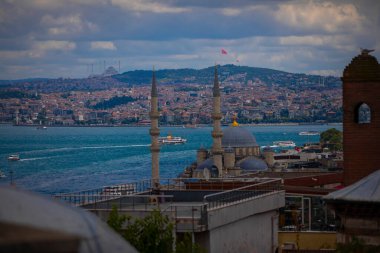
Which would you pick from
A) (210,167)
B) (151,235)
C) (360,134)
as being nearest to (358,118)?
(360,134)

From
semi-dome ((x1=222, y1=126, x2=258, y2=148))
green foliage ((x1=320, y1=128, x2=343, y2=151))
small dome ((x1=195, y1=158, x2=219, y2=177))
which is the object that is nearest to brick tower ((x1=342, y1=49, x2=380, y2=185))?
small dome ((x1=195, y1=158, x2=219, y2=177))

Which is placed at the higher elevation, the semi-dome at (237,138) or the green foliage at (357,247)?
the semi-dome at (237,138)

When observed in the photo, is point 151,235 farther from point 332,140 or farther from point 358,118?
point 332,140

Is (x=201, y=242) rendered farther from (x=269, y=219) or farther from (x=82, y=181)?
(x=82, y=181)

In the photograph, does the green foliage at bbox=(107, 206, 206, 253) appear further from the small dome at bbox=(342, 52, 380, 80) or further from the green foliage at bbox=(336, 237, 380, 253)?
the small dome at bbox=(342, 52, 380, 80)

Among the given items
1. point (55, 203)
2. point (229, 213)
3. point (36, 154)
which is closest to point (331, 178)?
point (229, 213)

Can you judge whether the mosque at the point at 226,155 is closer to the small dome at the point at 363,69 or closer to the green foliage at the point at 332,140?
the small dome at the point at 363,69

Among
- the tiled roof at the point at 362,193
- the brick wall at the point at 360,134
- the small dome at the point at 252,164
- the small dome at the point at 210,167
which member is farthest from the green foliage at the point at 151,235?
the small dome at the point at 252,164
